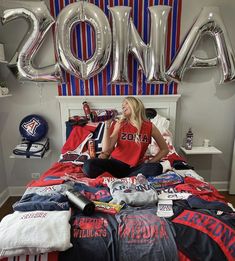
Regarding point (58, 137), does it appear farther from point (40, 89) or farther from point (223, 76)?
point (223, 76)

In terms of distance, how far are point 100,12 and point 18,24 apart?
93 centimetres

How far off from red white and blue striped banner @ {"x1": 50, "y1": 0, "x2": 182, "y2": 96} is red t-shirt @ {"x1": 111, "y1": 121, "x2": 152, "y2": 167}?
2.42 ft

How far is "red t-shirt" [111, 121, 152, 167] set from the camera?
6.67 feet

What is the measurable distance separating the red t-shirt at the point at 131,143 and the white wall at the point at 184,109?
0.90m

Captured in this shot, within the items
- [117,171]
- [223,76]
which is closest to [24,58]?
[117,171]

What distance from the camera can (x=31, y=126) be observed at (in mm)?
2574

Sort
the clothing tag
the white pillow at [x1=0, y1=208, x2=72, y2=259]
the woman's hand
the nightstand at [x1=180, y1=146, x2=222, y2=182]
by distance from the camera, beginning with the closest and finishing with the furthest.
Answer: the white pillow at [x1=0, y1=208, x2=72, y2=259] < the clothing tag < the woman's hand < the nightstand at [x1=180, y1=146, x2=222, y2=182]

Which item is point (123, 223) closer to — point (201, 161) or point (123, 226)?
point (123, 226)

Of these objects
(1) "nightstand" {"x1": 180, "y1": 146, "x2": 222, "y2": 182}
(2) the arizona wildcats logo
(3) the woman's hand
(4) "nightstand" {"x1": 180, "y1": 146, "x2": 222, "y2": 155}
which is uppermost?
(2) the arizona wildcats logo

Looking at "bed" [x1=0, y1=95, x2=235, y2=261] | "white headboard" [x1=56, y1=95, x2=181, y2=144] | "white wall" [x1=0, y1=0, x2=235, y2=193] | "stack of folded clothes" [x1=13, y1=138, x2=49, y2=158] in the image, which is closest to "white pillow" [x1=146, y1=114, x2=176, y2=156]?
"white headboard" [x1=56, y1=95, x2=181, y2=144]

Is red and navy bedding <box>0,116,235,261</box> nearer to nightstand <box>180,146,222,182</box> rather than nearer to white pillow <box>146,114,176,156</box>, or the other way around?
white pillow <box>146,114,176,156</box>

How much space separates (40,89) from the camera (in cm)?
264

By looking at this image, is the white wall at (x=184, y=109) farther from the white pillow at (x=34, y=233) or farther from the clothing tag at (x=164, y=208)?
the white pillow at (x=34, y=233)

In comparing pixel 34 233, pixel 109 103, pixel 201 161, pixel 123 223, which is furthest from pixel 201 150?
pixel 34 233
